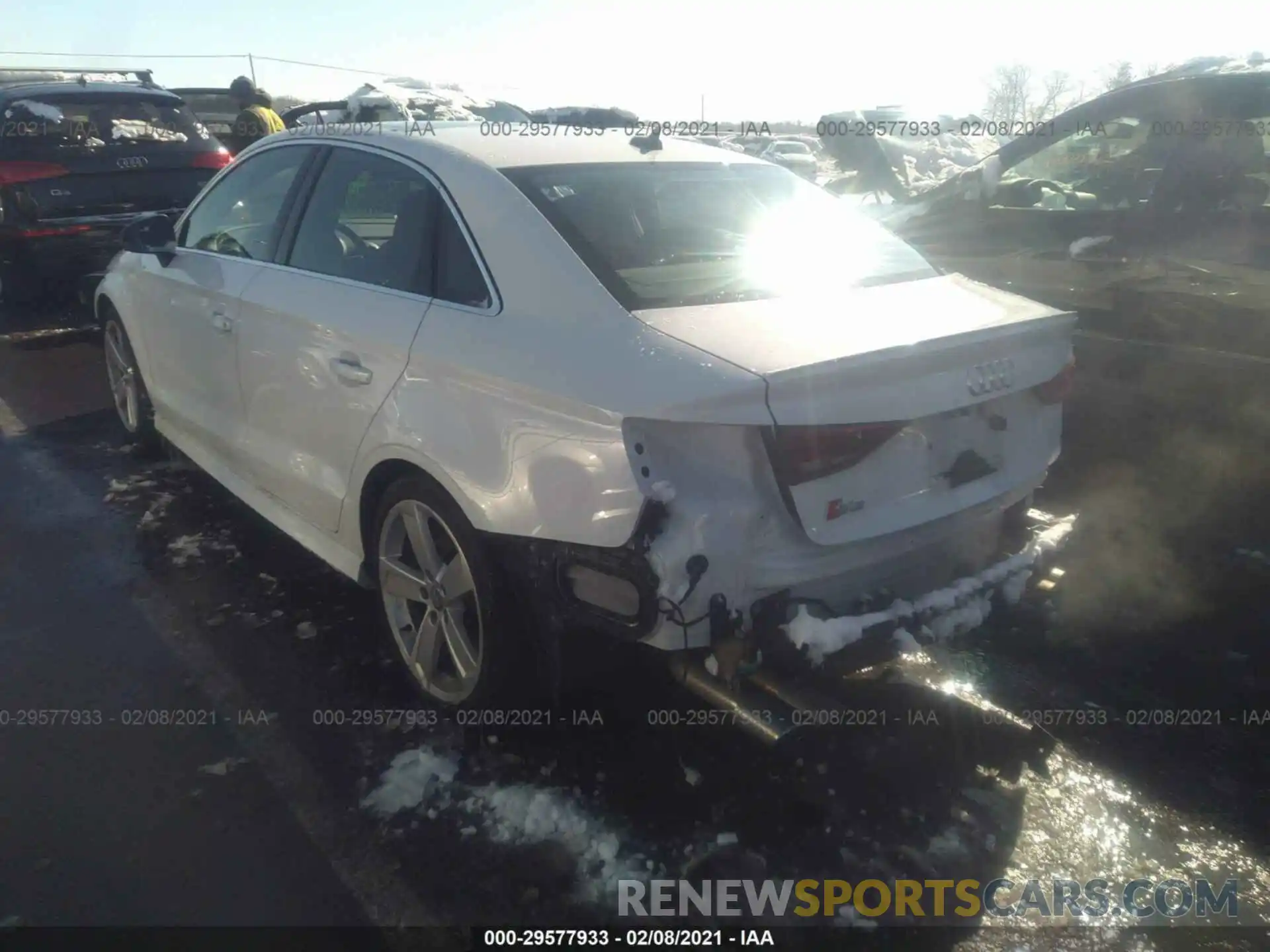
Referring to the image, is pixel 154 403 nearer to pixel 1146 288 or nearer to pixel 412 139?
pixel 412 139

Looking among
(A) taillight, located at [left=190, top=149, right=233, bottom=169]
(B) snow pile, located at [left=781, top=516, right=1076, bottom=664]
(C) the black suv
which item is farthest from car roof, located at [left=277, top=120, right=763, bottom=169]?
(A) taillight, located at [left=190, top=149, right=233, bottom=169]

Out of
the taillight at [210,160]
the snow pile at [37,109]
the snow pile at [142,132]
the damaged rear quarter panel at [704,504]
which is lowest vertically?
the damaged rear quarter panel at [704,504]

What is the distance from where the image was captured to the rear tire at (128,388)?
5.34m

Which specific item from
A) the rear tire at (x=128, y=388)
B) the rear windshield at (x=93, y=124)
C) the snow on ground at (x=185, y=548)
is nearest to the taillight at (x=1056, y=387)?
the snow on ground at (x=185, y=548)

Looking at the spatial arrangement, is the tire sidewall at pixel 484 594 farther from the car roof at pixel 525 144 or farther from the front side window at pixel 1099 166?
the front side window at pixel 1099 166

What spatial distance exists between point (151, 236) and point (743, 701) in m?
3.52

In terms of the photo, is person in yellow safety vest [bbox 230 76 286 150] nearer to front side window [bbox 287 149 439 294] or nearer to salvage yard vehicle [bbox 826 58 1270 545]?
front side window [bbox 287 149 439 294]

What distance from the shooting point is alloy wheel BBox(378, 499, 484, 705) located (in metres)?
3.05

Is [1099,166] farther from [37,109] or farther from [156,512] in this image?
[37,109]

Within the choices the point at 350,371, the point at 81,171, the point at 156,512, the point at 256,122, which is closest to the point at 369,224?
the point at 350,371

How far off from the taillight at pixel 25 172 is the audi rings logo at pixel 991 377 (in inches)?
322

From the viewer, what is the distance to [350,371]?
129 inches

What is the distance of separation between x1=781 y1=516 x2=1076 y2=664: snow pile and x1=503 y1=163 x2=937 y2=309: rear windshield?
0.91m

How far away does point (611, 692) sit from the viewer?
314cm
